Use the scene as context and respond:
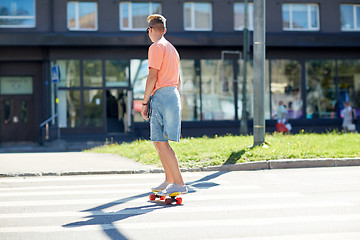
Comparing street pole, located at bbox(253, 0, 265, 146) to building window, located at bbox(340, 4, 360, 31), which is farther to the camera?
building window, located at bbox(340, 4, 360, 31)

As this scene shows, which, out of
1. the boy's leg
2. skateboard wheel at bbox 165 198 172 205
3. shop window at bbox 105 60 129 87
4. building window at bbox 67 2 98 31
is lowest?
skateboard wheel at bbox 165 198 172 205

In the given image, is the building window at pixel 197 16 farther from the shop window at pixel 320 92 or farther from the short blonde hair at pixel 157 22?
the short blonde hair at pixel 157 22

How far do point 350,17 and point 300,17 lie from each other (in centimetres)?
271

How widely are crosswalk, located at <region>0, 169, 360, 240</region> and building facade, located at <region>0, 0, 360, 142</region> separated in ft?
51.5

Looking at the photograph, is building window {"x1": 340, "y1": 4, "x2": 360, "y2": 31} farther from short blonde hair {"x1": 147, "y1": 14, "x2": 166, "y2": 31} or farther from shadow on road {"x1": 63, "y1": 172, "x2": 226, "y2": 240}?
shadow on road {"x1": 63, "y1": 172, "x2": 226, "y2": 240}

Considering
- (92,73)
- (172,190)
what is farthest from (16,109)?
(172,190)

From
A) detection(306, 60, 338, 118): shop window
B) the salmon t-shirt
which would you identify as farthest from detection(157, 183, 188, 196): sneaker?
detection(306, 60, 338, 118): shop window

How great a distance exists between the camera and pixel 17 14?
933 inches

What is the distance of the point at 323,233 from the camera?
15.0 feet

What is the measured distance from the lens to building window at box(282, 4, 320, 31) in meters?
25.6

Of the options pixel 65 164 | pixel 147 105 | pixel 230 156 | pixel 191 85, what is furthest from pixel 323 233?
pixel 191 85

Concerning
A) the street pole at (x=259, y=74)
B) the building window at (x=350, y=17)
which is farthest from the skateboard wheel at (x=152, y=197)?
the building window at (x=350, y=17)

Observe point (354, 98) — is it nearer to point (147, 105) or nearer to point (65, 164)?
point (65, 164)

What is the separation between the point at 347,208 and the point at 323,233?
47.8 inches
